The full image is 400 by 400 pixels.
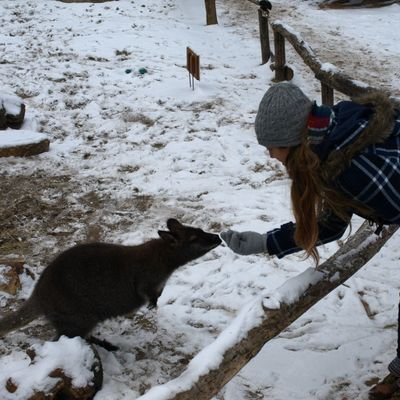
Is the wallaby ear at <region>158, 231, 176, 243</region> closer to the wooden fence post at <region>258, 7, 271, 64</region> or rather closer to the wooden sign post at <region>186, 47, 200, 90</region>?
the wooden sign post at <region>186, 47, 200, 90</region>

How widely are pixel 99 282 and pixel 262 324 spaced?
1.28 metres

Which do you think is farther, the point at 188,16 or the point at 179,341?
the point at 188,16

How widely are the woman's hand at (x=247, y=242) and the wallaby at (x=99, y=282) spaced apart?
85cm

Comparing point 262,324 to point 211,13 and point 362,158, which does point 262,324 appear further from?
point 211,13

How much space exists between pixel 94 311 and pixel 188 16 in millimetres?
11604

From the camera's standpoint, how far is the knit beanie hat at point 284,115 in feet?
8.27

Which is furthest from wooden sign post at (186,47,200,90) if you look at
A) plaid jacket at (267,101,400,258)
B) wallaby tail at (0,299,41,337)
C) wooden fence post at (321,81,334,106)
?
plaid jacket at (267,101,400,258)

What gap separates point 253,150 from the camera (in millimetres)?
7039

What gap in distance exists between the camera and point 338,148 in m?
2.48

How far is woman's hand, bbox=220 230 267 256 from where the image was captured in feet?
10.6

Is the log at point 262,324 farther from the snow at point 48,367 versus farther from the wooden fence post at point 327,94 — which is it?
the wooden fence post at point 327,94

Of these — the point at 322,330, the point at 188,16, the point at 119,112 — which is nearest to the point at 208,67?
the point at 119,112

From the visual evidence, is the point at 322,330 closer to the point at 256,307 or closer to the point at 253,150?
the point at 256,307

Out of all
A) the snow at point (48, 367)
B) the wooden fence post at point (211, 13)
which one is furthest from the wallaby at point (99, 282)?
the wooden fence post at point (211, 13)
